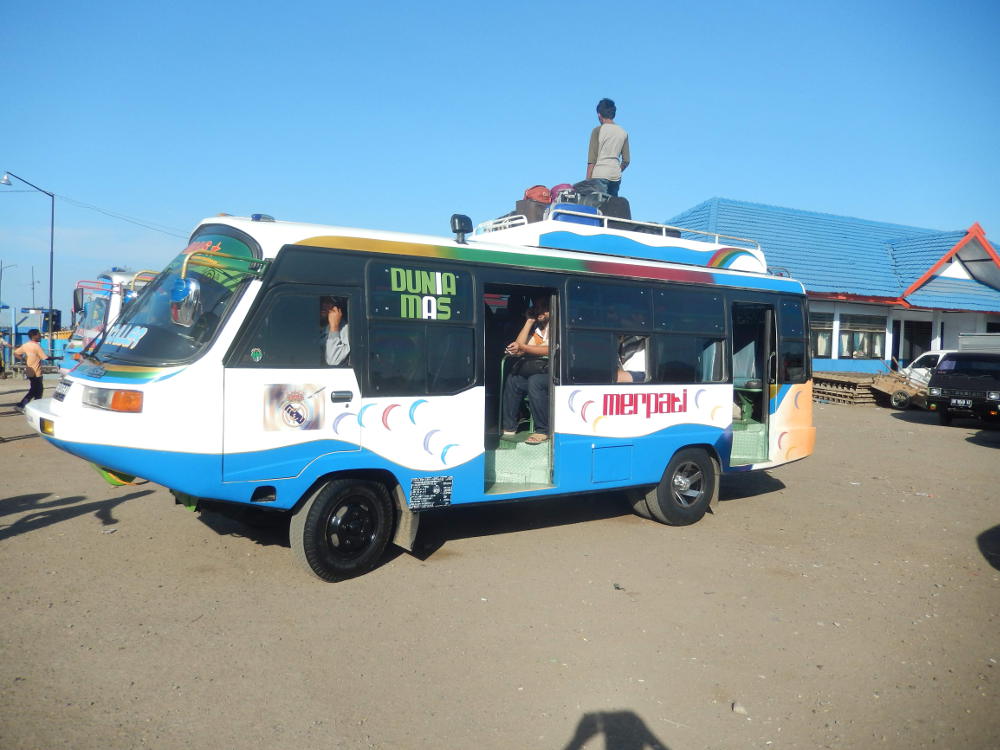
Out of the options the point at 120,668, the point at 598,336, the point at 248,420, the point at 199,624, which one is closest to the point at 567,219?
the point at 598,336

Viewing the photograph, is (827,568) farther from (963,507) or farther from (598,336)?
(963,507)

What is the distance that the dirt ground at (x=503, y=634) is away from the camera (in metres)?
3.84

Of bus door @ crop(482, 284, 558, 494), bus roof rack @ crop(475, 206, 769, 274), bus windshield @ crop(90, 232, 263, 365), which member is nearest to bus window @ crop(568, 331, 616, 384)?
bus door @ crop(482, 284, 558, 494)

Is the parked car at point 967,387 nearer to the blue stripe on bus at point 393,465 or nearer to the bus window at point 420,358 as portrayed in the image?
the blue stripe on bus at point 393,465

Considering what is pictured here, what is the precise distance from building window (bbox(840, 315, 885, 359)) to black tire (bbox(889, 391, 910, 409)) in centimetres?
405

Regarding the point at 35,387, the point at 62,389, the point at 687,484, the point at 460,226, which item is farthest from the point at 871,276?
the point at 62,389

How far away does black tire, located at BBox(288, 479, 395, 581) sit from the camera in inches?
220

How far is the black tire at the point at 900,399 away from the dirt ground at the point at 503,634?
1432 centimetres

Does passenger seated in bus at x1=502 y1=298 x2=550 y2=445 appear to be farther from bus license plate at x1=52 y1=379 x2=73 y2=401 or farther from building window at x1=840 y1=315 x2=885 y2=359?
building window at x1=840 y1=315 x2=885 y2=359

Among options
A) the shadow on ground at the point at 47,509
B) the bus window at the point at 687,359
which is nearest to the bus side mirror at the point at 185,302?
the shadow on ground at the point at 47,509

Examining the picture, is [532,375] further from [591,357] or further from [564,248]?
[564,248]

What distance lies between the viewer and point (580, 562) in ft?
21.8

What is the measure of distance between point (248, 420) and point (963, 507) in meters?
8.59

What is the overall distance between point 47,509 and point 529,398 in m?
5.05
